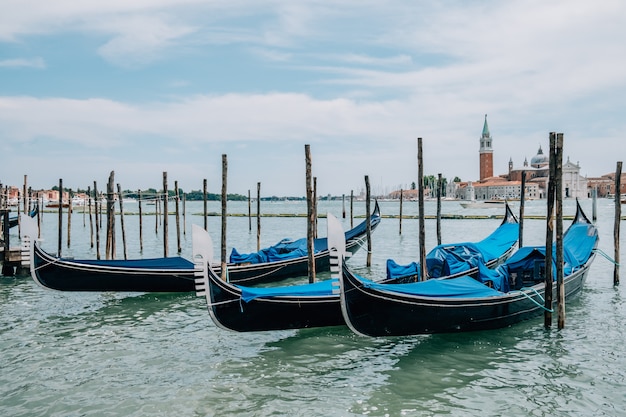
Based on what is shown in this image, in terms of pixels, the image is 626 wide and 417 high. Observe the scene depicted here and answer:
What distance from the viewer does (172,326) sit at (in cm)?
812

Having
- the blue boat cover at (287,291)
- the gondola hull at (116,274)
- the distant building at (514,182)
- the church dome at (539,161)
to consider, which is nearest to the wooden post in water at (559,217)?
the blue boat cover at (287,291)

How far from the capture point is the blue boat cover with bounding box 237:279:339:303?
6867 millimetres

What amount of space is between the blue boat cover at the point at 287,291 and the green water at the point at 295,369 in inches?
23.4

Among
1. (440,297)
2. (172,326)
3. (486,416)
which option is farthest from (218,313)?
(486,416)

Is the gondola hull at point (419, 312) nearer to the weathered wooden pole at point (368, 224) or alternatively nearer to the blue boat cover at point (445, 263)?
the blue boat cover at point (445, 263)

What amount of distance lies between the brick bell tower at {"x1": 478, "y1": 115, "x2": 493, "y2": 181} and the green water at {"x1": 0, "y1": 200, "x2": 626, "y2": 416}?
114660 mm

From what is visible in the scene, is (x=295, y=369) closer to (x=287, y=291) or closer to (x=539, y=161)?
(x=287, y=291)

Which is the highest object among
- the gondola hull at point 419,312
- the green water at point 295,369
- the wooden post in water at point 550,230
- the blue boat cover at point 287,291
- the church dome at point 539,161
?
the church dome at point 539,161

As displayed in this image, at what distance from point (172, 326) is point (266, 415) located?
355 centimetres

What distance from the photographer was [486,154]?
118438mm

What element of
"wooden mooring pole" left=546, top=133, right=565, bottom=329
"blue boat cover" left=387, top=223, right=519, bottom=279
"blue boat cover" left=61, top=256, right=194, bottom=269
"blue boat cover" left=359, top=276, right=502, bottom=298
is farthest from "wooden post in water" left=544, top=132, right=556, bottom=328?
"blue boat cover" left=61, top=256, right=194, bottom=269

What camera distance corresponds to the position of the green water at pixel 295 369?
17.0ft

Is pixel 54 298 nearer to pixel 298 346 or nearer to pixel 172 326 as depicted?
pixel 172 326

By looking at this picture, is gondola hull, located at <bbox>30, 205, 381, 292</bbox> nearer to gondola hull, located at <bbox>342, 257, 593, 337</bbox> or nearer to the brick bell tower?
gondola hull, located at <bbox>342, 257, 593, 337</bbox>
